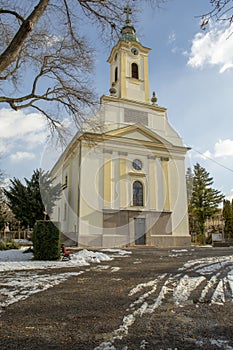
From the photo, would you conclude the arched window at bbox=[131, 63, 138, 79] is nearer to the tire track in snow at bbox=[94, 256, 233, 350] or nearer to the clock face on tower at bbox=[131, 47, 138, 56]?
the clock face on tower at bbox=[131, 47, 138, 56]

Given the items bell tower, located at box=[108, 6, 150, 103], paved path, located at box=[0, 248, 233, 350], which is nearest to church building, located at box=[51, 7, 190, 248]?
bell tower, located at box=[108, 6, 150, 103]

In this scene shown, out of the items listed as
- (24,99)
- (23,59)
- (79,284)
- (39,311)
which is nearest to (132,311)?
(39,311)

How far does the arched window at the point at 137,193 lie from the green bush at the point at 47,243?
12.7 m

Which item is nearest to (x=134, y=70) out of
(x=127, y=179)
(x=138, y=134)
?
(x=138, y=134)

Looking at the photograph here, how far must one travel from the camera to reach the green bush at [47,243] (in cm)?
978

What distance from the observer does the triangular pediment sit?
874 inches

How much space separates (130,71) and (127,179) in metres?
11.7

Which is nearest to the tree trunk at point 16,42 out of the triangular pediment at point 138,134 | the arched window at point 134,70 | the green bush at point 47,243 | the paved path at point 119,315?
the paved path at point 119,315

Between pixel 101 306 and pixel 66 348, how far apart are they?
4.60 ft

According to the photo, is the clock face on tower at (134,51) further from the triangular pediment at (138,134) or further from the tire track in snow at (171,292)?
the tire track in snow at (171,292)

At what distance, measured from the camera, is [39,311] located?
11.5 feet

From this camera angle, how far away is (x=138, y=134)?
76.4ft

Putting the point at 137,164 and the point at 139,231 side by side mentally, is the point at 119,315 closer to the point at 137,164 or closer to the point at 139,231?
the point at 139,231

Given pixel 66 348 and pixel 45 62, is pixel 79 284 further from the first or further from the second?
pixel 45 62
